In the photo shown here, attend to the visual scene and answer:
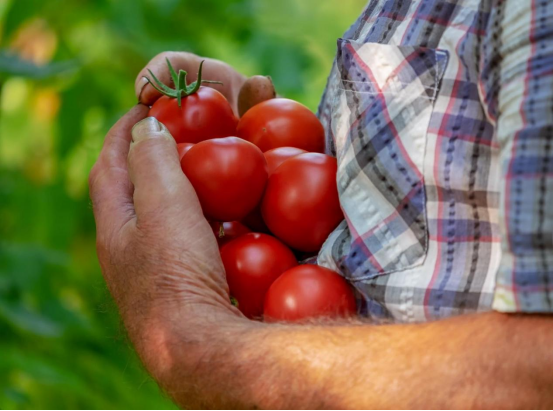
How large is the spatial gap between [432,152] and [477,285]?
16 cm

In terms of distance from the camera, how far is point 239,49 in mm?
2449

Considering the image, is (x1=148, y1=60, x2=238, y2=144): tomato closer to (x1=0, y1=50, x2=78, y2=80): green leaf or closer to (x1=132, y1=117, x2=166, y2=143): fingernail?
(x1=132, y1=117, x2=166, y2=143): fingernail

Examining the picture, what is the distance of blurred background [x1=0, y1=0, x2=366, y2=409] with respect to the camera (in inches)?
80.4

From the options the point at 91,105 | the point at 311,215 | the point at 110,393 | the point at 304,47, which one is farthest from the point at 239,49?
the point at 311,215

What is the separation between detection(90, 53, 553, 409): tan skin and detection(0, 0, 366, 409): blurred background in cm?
105

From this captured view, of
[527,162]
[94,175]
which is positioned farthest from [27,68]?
[527,162]

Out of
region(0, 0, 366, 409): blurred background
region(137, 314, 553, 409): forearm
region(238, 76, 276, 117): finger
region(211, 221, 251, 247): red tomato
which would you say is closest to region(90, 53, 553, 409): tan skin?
region(137, 314, 553, 409): forearm

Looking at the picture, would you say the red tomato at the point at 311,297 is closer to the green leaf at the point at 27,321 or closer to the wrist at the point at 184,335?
the wrist at the point at 184,335

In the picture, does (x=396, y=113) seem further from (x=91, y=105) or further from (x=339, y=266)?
(x=91, y=105)

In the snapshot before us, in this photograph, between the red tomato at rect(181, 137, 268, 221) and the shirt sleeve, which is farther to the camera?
the red tomato at rect(181, 137, 268, 221)

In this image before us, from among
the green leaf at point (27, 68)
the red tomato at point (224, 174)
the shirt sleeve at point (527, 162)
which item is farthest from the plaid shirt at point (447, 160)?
the green leaf at point (27, 68)

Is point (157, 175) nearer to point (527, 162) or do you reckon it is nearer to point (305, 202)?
point (305, 202)

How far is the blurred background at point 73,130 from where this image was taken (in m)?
2.04

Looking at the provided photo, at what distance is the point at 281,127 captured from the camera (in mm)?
1155
